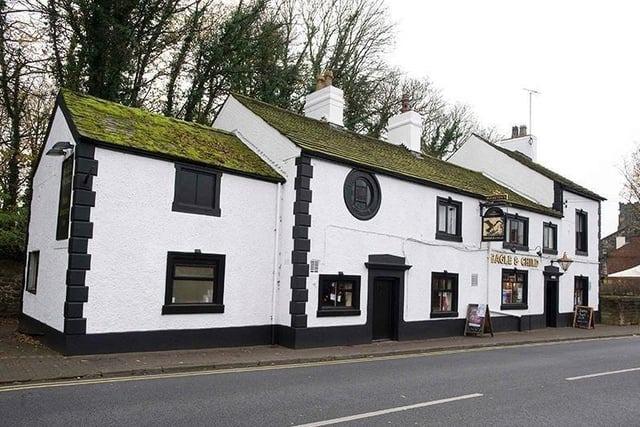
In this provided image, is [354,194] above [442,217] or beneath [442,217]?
above

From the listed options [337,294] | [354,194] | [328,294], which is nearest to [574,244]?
[354,194]

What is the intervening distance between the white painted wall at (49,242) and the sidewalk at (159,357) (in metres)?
0.88

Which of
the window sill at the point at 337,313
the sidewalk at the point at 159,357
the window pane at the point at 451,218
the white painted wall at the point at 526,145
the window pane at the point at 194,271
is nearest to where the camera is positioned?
the sidewalk at the point at 159,357

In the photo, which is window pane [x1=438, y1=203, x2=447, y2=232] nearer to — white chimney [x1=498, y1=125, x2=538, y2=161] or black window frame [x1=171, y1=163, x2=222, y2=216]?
black window frame [x1=171, y1=163, x2=222, y2=216]

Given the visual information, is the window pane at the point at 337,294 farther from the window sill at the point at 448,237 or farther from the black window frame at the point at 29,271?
the black window frame at the point at 29,271

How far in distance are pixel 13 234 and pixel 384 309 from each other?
14.6 meters

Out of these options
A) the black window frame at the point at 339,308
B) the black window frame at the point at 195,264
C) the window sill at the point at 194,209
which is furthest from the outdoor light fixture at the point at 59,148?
the black window frame at the point at 339,308

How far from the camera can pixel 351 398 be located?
8.55 metres

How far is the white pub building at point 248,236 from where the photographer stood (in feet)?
40.1

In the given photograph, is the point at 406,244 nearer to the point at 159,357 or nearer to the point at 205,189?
the point at 205,189

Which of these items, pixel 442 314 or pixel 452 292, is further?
pixel 452 292

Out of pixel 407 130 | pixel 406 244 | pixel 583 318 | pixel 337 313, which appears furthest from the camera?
pixel 583 318

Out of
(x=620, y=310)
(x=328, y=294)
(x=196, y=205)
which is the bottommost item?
(x=620, y=310)

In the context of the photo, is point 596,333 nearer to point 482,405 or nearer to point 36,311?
point 482,405
